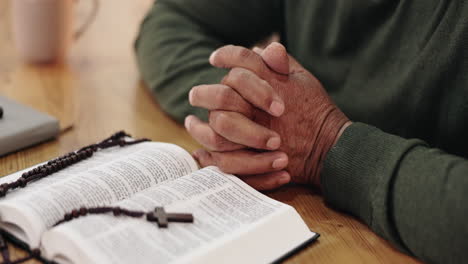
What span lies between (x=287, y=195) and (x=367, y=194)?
0.48 feet

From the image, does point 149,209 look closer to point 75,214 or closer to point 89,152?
point 75,214

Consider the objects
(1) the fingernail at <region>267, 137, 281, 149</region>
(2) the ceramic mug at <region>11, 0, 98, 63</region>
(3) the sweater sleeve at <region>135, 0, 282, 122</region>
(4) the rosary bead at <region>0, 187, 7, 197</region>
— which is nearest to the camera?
(4) the rosary bead at <region>0, 187, 7, 197</region>

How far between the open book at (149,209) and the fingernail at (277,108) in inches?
4.7

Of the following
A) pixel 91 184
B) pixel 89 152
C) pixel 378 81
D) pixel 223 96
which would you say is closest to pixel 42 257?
pixel 91 184

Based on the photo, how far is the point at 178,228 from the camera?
670 millimetres

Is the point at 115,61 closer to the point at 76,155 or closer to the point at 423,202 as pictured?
the point at 76,155

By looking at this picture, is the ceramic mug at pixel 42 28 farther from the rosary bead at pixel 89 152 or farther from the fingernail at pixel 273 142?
the fingernail at pixel 273 142

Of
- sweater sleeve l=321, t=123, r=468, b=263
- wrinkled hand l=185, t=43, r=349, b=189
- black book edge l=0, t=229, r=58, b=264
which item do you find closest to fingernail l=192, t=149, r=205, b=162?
wrinkled hand l=185, t=43, r=349, b=189

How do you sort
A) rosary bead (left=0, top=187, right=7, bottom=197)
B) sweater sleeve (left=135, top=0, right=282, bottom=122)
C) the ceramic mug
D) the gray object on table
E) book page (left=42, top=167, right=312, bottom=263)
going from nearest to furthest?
1. book page (left=42, top=167, right=312, bottom=263)
2. rosary bead (left=0, top=187, right=7, bottom=197)
3. the gray object on table
4. sweater sleeve (left=135, top=0, right=282, bottom=122)
5. the ceramic mug

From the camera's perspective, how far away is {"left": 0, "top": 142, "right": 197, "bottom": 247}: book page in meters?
0.68

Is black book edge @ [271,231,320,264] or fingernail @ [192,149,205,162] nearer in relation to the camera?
black book edge @ [271,231,320,264]

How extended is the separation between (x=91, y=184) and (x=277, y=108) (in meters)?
0.29

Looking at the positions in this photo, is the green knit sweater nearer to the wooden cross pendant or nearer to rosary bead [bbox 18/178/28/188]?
the wooden cross pendant

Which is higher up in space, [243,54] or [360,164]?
[243,54]
